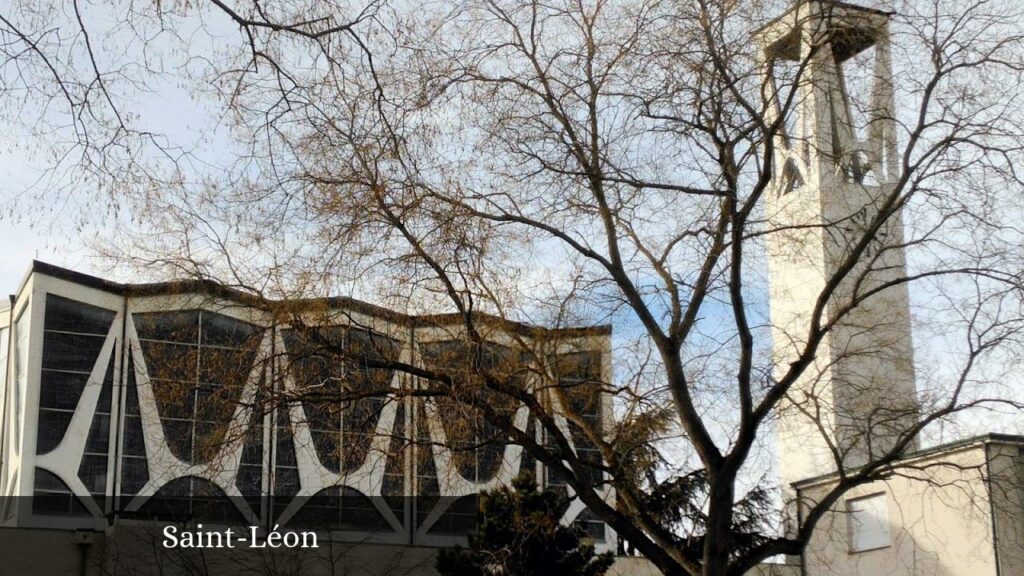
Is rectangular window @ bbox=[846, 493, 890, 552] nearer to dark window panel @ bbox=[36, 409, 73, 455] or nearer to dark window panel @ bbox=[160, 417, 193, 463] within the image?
dark window panel @ bbox=[160, 417, 193, 463]

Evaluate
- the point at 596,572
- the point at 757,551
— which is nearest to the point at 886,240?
the point at 757,551

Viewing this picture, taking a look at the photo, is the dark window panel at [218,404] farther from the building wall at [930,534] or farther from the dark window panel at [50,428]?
the dark window panel at [50,428]

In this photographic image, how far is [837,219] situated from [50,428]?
3166cm

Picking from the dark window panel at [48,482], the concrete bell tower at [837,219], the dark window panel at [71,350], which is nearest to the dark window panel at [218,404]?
the concrete bell tower at [837,219]

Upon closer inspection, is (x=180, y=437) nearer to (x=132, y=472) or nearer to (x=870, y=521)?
(x=870, y=521)

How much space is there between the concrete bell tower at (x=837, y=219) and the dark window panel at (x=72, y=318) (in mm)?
29919

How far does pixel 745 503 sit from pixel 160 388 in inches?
335

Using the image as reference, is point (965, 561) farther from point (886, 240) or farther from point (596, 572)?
point (886, 240)

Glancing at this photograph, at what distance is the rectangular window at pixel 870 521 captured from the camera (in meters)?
24.4

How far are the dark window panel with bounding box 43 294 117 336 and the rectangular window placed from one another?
24.1m

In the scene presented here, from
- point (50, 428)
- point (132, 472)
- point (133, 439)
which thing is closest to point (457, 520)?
point (132, 472)

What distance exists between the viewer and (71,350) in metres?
40.5

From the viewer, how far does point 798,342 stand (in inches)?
526

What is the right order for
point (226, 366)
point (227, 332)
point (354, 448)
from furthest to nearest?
point (227, 332), point (354, 448), point (226, 366)
